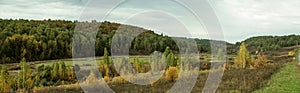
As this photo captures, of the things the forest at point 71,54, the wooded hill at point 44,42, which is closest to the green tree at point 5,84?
the forest at point 71,54

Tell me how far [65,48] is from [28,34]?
17.5 metres

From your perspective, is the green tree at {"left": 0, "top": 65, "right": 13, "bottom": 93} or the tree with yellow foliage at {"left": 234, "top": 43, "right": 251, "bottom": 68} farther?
the tree with yellow foliage at {"left": 234, "top": 43, "right": 251, "bottom": 68}

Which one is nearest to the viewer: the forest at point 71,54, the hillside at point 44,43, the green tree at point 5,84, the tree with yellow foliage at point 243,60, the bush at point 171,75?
the bush at point 171,75

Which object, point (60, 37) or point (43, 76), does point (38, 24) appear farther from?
point (43, 76)

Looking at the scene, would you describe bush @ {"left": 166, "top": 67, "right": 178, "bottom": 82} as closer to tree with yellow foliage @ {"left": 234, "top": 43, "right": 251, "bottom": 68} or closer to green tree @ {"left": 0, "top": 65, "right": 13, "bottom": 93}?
green tree @ {"left": 0, "top": 65, "right": 13, "bottom": 93}

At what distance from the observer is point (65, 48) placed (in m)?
111

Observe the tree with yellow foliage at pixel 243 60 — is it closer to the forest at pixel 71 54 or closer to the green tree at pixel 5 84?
the forest at pixel 71 54

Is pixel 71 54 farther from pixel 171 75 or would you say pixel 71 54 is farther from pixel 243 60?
pixel 171 75

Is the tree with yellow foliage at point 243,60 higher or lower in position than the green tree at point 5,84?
higher

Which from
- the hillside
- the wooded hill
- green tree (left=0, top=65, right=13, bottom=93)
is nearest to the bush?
green tree (left=0, top=65, right=13, bottom=93)

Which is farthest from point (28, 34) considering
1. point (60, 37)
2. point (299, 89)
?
point (299, 89)

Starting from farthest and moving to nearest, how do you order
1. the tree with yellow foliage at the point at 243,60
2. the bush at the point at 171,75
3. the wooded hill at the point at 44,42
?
1. the wooded hill at the point at 44,42
2. the tree with yellow foliage at the point at 243,60
3. the bush at the point at 171,75

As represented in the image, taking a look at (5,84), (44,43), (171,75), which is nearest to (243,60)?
(171,75)

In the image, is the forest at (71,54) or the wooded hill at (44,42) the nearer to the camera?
the forest at (71,54)
